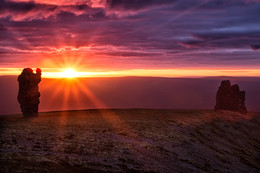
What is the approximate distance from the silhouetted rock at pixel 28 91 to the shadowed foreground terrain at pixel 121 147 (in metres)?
9.17

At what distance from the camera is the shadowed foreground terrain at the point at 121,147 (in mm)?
32513

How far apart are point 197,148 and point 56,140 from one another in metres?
24.5

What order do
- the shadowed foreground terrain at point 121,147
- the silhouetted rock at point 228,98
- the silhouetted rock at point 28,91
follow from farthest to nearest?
the silhouetted rock at point 228,98
the silhouetted rock at point 28,91
the shadowed foreground terrain at point 121,147

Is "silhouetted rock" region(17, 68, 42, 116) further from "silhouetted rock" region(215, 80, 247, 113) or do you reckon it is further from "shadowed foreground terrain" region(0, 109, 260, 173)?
"silhouetted rock" region(215, 80, 247, 113)

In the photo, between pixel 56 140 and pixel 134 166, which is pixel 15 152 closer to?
pixel 56 140

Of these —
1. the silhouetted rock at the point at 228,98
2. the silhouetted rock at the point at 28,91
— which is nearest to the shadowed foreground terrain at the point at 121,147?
the silhouetted rock at the point at 28,91

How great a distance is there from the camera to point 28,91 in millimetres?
61312

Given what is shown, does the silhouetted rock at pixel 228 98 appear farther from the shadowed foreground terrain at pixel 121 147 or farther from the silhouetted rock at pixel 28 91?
the silhouetted rock at pixel 28 91

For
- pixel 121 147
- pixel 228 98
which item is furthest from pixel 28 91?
pixel 228 98

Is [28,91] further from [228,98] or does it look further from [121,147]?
[228,98]

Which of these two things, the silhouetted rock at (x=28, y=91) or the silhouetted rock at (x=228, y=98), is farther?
the silhouetted rock at (x=228, y=98)

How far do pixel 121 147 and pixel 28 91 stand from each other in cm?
3080

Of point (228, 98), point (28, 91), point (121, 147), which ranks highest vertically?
point (28, 91)

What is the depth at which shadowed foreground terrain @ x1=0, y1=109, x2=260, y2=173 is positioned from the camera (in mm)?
32513
